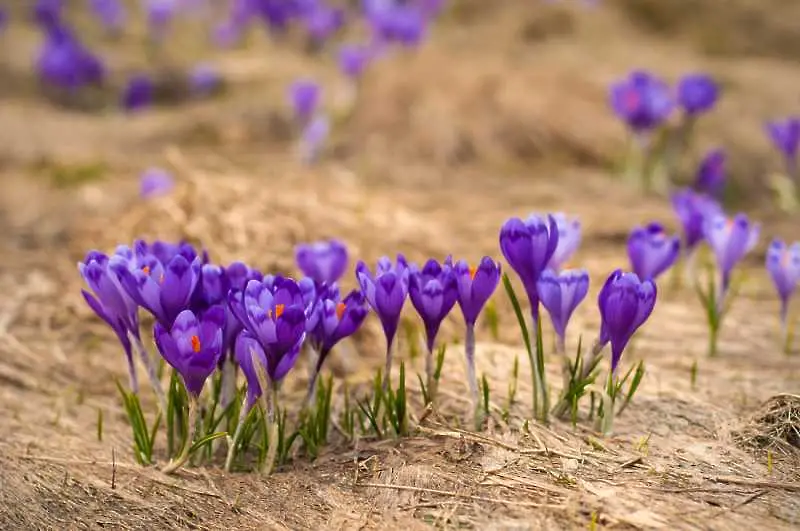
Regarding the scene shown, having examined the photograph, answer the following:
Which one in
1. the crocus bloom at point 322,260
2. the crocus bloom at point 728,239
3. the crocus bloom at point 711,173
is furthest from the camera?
the crocus bloom at point 711,173

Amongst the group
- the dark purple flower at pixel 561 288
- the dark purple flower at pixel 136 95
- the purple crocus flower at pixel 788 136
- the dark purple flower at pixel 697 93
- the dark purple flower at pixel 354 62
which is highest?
the dark purple flower at pixel 354 62

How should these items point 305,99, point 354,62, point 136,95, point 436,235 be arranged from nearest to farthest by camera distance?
1. point 436,235
2. point 305,99
3. point 354,62
4. point 136,95

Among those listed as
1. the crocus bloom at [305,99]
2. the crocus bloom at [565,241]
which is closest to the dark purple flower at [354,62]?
the crocus bloom at [305,99]

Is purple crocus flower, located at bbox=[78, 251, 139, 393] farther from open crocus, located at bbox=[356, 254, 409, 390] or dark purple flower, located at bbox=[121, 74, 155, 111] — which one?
dark purple flower, located at bbox=[121, 74, 155, 111]

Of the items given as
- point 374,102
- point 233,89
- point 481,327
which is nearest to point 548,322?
point 481,327

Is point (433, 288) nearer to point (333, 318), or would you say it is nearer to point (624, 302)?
point (333, 318)

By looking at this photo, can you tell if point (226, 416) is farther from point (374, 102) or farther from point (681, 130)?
point (374, 102)

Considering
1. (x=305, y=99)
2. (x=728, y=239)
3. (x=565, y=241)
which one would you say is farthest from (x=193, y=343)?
(x=305, y=99)

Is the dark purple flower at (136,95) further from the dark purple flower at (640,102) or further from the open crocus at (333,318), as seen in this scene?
the open crocus at (333,318)
